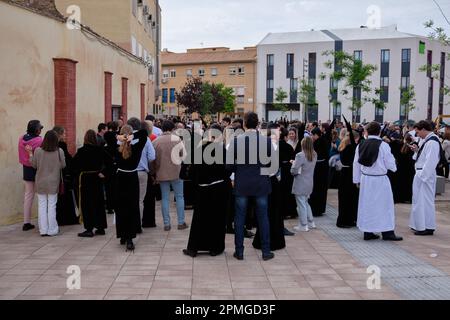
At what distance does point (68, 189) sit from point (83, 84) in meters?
3.93

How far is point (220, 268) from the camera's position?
7.13 meters

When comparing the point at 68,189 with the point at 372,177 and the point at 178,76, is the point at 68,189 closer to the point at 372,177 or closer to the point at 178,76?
the point at 372,177

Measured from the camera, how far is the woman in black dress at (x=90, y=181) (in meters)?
9.09

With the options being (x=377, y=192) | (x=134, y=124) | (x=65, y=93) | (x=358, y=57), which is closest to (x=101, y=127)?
(x=65, y=93)

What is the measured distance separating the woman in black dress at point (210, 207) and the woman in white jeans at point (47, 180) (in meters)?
2.76

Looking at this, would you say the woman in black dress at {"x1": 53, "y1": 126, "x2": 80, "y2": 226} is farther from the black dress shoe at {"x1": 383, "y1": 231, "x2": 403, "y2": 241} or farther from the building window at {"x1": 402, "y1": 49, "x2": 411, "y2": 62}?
the building window at {"x1": 402, "y1": 49, "x2": 411, "y2": 62}

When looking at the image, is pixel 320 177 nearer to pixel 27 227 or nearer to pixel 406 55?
pixel 27 227

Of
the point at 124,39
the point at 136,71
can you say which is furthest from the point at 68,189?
the point at 124,39

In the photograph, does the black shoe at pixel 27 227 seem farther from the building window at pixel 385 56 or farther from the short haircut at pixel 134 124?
the building window at pixel 385 56

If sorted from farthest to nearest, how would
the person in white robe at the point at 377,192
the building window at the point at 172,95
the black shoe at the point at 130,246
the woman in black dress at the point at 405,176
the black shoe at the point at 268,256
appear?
the building window at the point at 172,95 → the woman in black dress at the point at 405,176 → the person in white robe at the point at 377,192 → the black shoe at the point at 130,246 → the black shoe at the point at 268,256

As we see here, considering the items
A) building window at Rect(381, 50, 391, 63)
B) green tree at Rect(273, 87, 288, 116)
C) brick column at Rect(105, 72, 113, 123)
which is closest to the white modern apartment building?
building window at Rect(381, 50, 391, 63)

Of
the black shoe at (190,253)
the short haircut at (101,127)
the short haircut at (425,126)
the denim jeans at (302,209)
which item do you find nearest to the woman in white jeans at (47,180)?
the short haircut at (101,127)

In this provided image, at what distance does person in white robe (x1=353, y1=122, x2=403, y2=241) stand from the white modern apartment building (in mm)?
50452

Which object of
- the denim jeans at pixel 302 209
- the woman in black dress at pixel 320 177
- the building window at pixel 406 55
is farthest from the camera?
the building window at pixel 406 55
